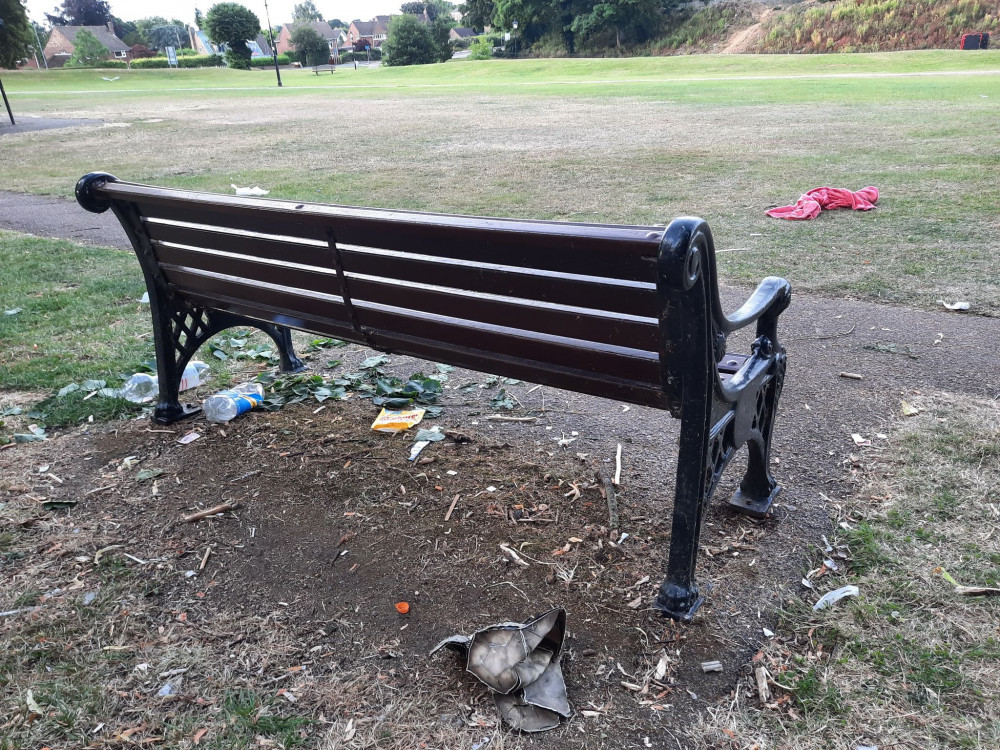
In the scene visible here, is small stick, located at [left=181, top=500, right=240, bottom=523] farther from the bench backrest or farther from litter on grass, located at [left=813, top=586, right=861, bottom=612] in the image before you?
litter on grass, located at [left=813, top=586, right=861, bottom=612]

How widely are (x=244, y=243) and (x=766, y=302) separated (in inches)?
76.7

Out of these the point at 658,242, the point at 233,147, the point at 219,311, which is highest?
the point at 658,242

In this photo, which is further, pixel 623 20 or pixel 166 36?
pixel 166 36

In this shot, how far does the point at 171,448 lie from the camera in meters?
3.58

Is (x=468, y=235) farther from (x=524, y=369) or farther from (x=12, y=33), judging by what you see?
(x=12, y=33)

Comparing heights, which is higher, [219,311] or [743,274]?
[219,311]

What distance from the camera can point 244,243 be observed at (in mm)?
3002

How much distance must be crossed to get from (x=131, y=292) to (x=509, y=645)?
198 inches

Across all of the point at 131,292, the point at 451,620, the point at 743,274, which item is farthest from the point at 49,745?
the point at 743,274

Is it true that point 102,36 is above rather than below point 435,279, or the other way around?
above

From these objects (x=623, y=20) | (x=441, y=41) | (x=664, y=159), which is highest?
(x=623, y=20)

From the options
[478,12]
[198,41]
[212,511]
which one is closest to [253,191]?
[212,511]

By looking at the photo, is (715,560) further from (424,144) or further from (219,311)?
(424,144)

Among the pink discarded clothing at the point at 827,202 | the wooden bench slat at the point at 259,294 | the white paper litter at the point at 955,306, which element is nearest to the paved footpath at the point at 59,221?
the wooden bench slat at the point at 259,294
